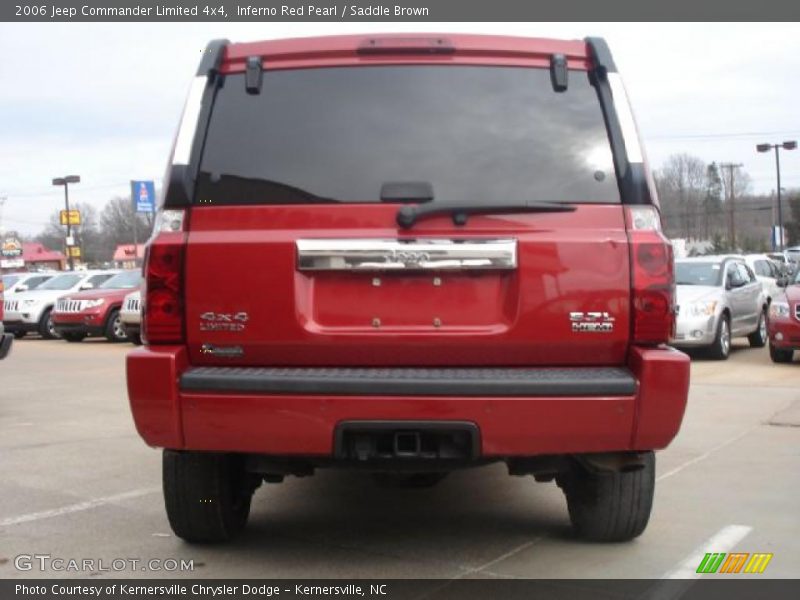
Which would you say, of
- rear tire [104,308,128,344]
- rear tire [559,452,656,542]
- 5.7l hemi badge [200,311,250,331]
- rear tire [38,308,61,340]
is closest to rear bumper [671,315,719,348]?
rear tire [559,452,656,542]

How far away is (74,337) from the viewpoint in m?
20.8

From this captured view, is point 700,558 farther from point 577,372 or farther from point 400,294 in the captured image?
point 400,294

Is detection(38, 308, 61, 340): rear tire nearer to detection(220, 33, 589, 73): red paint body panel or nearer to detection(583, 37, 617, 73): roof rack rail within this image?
detection(220, 33, 589, 73): red paint body panel

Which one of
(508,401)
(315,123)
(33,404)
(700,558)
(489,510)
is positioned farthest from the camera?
(33,404)

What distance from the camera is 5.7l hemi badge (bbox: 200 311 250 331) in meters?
3.71

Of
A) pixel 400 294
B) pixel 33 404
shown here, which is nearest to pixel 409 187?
pixel 400 294

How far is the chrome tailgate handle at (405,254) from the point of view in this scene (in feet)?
12.0

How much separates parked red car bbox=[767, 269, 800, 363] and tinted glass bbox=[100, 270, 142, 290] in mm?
13592

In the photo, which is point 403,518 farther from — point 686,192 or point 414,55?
point 686,192

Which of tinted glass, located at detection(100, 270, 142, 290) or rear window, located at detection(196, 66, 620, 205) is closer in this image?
rear window, located at detection(196, 66, 620, 205)

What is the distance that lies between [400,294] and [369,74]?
99 cm

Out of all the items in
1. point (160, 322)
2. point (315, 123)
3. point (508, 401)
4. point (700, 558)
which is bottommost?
point (700, 558)

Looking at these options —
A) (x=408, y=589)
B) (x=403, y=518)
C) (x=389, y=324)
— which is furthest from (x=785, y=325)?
(x=389, y=324)

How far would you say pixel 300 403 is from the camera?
359 cm
